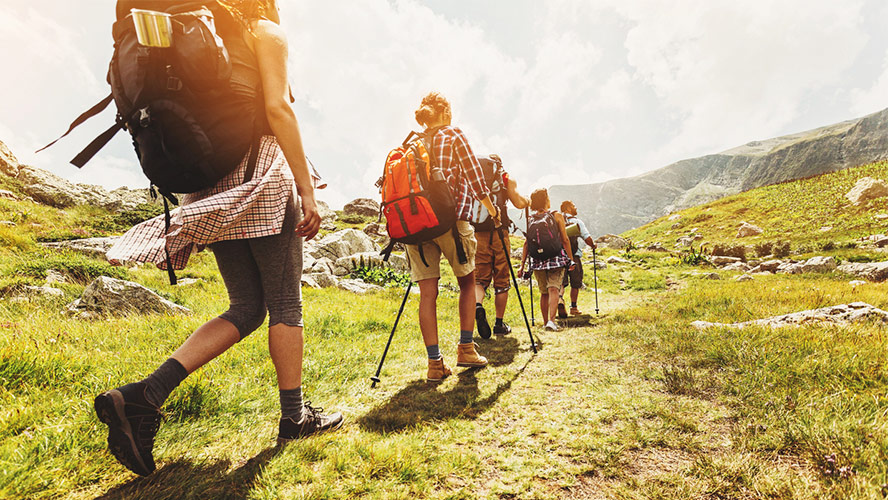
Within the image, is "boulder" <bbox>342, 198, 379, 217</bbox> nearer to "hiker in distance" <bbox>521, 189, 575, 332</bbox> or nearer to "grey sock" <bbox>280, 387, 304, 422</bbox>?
"hiker in distance" <bbox>521, 189, 575, 332</bbox>

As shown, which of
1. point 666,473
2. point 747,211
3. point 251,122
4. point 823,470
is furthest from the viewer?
point 747,211

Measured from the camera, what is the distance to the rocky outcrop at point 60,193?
22125 millimetres

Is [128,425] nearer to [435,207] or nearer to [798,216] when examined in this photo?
[435,207]

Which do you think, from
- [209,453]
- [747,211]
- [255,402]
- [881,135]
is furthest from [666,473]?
[881,135]

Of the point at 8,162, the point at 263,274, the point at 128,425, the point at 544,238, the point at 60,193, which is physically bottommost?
the point at 128,425

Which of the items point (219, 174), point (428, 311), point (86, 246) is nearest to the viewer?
point (219, 174)

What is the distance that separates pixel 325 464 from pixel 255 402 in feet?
4.40

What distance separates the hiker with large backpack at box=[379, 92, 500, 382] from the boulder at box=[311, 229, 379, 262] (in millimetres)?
15698

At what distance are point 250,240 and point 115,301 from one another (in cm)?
537

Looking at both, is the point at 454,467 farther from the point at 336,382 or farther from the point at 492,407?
the point at 336,382

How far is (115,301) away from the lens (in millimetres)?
5738

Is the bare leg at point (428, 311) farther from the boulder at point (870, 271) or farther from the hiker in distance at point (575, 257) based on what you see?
the boulder at point (870, 271)

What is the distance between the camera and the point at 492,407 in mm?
3205

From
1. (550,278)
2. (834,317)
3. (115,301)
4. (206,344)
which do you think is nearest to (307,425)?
(206,344)
